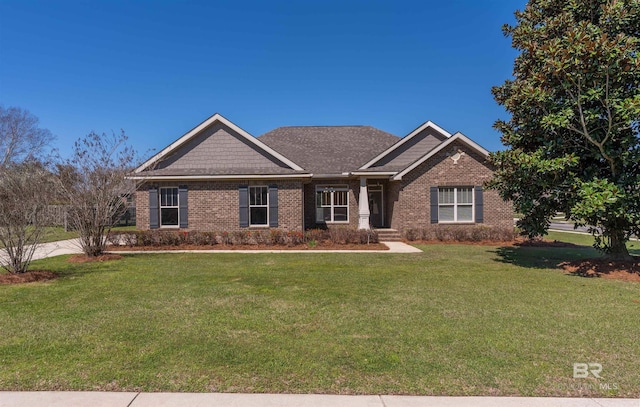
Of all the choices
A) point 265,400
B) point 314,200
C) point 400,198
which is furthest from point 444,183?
point 265,400

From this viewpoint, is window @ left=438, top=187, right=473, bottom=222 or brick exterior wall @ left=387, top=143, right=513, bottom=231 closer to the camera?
brick exterior wall @ left=387, top=143, right=513, bottom=231

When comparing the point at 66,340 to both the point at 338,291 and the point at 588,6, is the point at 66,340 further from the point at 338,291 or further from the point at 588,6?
the point at 588,6

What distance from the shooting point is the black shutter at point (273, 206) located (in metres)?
15.7

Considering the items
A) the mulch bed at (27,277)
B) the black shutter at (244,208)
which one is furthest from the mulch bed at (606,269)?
the mulch bed at (27,277)

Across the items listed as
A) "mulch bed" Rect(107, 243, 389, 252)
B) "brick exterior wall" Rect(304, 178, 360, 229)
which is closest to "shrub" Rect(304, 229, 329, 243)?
"mulch bed" Rect(107, 243, 389, 252)

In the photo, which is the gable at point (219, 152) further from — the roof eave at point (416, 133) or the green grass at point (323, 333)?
Result: the green grass at point (323, 333)

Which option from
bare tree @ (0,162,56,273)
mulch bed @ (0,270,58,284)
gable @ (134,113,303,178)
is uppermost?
gable @ (134,113,303,178)

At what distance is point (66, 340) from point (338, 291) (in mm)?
4337

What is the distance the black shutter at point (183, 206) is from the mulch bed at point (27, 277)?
24.7 feet

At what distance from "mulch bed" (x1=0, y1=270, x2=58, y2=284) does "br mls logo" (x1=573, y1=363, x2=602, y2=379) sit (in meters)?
9.96

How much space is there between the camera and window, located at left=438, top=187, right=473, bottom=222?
53.2 ft

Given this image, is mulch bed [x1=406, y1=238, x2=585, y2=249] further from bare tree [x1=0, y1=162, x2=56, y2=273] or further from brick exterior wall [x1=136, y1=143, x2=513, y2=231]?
bare tree [x1=0, y1=162, x2=56, y2=273]

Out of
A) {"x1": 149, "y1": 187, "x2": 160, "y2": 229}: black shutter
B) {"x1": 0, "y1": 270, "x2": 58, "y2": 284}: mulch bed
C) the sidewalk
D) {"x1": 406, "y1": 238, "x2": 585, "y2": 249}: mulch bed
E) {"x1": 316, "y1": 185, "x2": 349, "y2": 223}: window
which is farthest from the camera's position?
{"x1": 316, "y1": 185, "x2": 349, "y2": 223}: window

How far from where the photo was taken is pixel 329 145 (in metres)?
21.3
